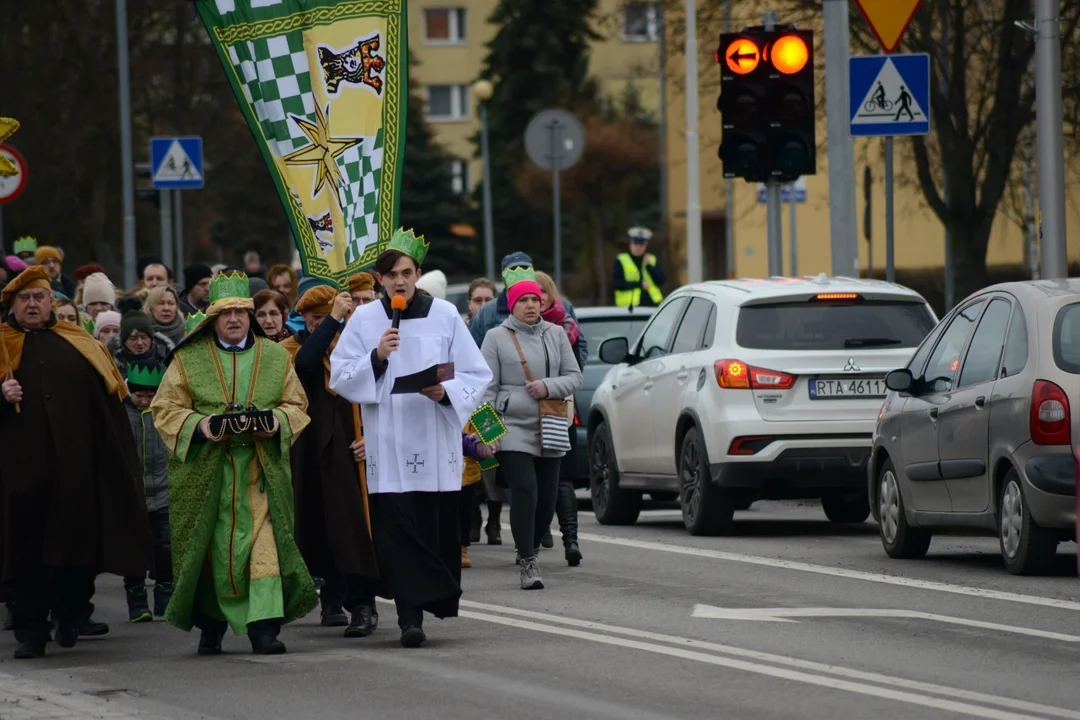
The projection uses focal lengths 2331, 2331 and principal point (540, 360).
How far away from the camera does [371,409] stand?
429 inches

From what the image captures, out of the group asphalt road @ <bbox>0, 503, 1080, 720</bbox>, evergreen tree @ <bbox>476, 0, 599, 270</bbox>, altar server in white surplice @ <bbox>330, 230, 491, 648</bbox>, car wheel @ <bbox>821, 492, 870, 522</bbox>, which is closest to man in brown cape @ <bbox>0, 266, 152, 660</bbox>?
asphalt road @ <bbox>0, 503, 1080, 720</bbox>

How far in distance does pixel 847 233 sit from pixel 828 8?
1939 millimetres

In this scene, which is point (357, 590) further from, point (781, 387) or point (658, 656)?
point (781, 387)

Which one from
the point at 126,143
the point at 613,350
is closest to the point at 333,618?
the point at 613,350

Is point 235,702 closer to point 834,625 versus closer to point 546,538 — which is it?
point 834,625

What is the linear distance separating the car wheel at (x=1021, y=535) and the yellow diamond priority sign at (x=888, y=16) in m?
6.07

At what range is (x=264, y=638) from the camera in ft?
34.6

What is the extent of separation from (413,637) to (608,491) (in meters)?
7.06

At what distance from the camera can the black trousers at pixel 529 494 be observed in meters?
13.0

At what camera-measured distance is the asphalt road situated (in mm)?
8555

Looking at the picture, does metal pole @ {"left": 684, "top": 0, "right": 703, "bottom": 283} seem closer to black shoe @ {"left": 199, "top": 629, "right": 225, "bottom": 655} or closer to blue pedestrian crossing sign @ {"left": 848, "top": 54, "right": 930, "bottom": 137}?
blue pedestrian crossing sign @ {"left": 848, "top": 54, "right": 930, "bottom": 137}

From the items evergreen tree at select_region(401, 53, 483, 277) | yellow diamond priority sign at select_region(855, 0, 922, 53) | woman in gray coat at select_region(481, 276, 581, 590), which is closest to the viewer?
woman in gray coat at select_region(481, 276, 581, 590)

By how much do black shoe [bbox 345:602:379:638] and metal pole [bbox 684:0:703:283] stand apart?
18.4m

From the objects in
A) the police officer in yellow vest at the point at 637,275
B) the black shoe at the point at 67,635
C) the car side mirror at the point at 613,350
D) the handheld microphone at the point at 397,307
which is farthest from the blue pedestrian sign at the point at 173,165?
the handheld microphone at the point at 397,307
